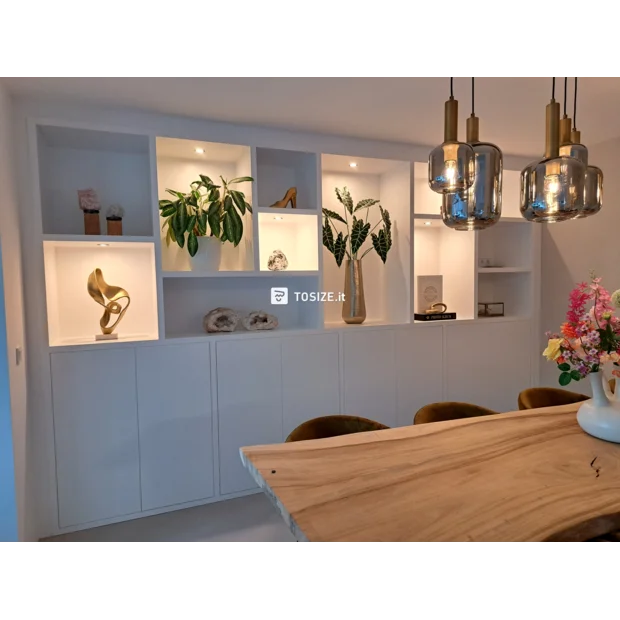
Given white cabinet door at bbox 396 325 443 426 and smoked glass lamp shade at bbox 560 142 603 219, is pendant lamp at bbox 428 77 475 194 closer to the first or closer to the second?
smoked glass lamp shade at bbox 560 142 603 219

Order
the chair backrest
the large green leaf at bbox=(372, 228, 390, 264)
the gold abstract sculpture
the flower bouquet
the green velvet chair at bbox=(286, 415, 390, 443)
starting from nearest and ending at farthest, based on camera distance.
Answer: the flower bouquet < the green velvet chair at bbox=(286, 415, 390, 443) < the chair backrest < the gold abstract sculpture < the large green leaf at bbox=(372, 228, 390, 264)

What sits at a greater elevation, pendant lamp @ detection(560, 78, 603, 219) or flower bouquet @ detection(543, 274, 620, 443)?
pendant lamp @ detection(560, 78, 603, 219)

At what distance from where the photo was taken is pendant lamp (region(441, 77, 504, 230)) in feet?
4.42

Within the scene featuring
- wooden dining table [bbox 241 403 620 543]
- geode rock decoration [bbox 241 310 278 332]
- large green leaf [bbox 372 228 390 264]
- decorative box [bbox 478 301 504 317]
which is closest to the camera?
wooden dining table [bbox 241 403 620 543]

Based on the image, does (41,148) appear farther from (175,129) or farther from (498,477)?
(498,477)

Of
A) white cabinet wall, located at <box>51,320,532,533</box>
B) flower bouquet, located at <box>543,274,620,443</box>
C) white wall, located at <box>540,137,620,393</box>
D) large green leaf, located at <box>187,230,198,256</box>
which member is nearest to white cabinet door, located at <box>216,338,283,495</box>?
white cabinet wall, located at <box>51,320,532,533</box>

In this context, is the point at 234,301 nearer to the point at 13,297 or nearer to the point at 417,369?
the point at 13,297

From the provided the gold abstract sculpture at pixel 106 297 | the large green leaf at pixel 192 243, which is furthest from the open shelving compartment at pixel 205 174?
the gold abstract sculpture at pixel 106 297

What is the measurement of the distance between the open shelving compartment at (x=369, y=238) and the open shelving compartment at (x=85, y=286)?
48.6 inches

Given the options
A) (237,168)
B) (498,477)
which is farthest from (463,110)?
(498,477)

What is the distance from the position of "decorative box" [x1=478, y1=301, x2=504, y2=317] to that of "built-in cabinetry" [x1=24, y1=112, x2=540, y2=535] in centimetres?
14

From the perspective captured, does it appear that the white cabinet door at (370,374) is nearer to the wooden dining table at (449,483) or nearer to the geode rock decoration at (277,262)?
the geode rock decoration at (277,262)

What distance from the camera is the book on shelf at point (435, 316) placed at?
10.3 ft

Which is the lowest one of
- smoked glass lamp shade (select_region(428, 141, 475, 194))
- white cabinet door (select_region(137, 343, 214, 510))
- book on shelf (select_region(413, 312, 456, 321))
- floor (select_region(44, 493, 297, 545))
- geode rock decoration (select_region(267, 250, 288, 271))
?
floor (select_region(44, 493, 297, 545))
